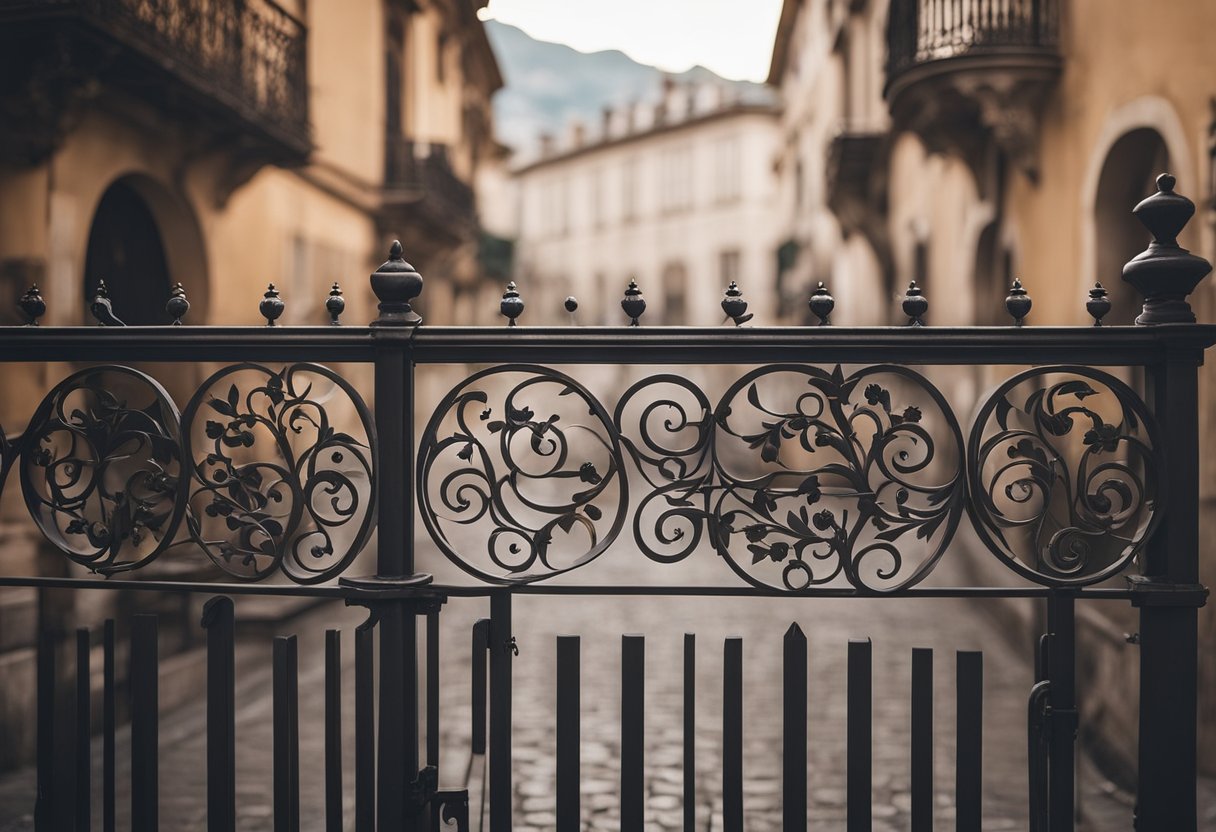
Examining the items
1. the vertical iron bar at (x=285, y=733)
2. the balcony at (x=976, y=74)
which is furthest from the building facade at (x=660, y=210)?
the vertical iron bar at (x=285, y=733)

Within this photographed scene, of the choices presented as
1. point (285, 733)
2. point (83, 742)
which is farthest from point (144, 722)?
point (285, 733)

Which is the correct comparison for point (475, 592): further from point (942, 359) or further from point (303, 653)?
point (303, 653)

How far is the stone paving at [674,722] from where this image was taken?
5160 mm

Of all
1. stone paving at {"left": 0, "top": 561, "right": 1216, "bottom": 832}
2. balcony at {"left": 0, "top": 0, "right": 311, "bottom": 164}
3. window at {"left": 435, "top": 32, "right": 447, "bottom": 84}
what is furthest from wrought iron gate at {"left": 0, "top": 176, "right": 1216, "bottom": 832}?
window at {"left": 435, "top": 32, "right": 447, "bottom": 84}

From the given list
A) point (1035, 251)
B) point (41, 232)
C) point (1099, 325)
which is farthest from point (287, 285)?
point (1099, 325)

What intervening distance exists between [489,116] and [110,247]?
1952 cm

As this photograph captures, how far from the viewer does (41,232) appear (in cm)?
715

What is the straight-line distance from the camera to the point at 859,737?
2838 millimetres

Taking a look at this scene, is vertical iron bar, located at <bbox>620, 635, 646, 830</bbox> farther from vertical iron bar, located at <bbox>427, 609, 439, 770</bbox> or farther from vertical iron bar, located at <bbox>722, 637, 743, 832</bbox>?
vertical iron bar, located at <bbox>427, 609, 439, 770</bbox>

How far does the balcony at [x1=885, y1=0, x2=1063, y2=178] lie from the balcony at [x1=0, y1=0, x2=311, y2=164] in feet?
17.9

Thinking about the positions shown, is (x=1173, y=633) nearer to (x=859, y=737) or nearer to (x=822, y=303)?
(x=859, y=737)

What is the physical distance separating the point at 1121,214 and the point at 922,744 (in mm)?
5706

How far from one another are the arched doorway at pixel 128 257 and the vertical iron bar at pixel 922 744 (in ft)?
22.6

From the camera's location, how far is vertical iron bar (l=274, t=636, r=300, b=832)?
2.91 metres
